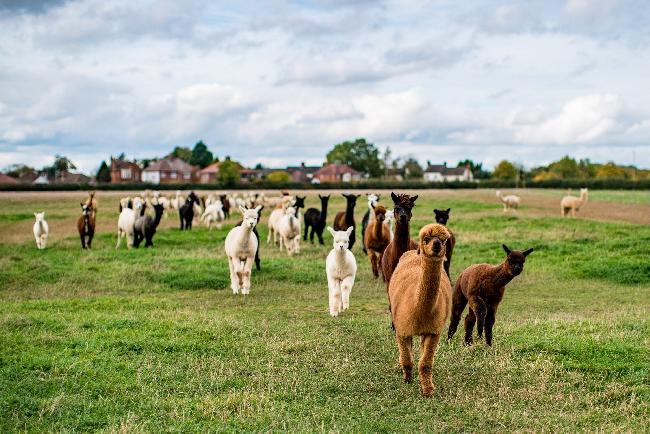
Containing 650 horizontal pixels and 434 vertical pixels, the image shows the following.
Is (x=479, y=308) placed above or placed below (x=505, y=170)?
below

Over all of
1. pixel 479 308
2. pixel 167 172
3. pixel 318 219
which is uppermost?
pixel 167 172

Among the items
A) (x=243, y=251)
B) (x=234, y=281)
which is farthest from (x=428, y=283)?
(x=234, y=281)

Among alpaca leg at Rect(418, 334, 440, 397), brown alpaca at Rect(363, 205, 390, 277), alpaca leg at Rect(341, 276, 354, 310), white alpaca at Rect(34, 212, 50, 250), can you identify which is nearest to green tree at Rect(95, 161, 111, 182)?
white alpaca at Rect(34, 212, 50, 250)

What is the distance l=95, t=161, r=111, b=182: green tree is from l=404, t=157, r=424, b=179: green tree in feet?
159

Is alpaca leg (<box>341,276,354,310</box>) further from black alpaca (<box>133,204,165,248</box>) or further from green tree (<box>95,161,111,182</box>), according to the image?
green tree (<box>95,161,111,182</box>)

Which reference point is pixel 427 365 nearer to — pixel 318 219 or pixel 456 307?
pixel 456 307

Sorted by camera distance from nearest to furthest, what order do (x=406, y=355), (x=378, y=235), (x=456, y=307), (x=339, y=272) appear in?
Answer: (x=406, y=355) → (x=456, y=307) → (x=339, y=272) → (x=378, y=235)

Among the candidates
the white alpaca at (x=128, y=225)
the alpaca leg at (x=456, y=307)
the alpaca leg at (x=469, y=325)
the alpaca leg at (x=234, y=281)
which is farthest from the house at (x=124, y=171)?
the alpaca leg at (x=469, y=325)

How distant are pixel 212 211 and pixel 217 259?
35.8ft

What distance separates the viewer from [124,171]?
116 meters

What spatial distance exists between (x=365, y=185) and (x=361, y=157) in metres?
40.6

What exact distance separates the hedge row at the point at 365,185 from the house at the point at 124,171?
142ft

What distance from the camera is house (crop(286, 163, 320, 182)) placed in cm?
13260

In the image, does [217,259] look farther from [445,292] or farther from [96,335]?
[445,292]
